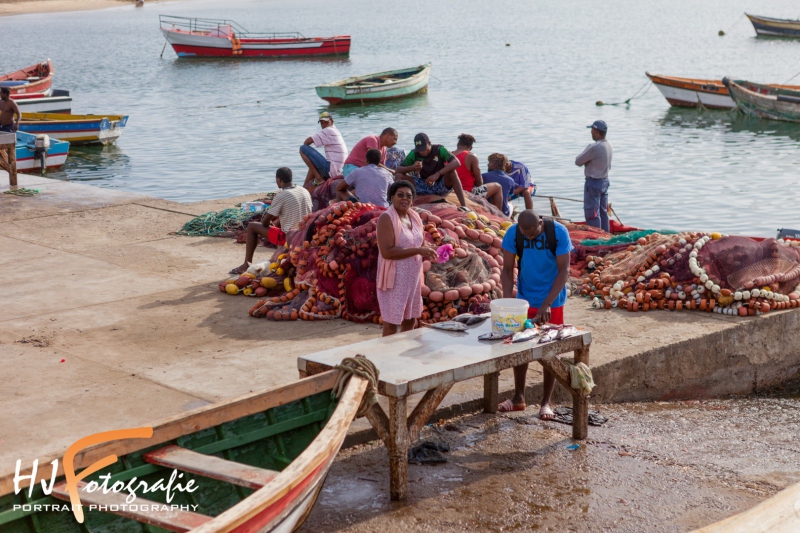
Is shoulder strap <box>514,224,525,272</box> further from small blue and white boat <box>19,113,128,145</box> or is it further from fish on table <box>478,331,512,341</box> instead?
small blue and white boat <box>19,113,128,145</box>

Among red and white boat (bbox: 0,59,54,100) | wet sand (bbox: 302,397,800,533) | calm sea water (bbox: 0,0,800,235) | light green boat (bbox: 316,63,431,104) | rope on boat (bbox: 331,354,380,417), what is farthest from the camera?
light green boat (bbox: 316,63,431,104)

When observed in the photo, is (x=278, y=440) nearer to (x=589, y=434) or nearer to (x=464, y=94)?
(x=589, y=434)

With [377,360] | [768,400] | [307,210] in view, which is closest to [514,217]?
[307,210]

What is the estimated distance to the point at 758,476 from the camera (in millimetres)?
6727

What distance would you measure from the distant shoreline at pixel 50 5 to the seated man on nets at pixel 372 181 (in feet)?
343

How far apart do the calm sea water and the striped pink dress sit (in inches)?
523

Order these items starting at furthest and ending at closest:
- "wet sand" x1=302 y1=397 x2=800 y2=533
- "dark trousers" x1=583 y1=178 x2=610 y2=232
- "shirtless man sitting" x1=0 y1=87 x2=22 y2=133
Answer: "shirtless man sitting" x1=0 y1=87 x2=22 y2=133, "dark trousers" x1=583 y1=178 x2=610 y2=232, "wet sand" x1=302 y1=397 x2=800 y2=533

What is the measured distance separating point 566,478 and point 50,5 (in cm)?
11902

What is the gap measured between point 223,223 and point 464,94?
32681 millimetres

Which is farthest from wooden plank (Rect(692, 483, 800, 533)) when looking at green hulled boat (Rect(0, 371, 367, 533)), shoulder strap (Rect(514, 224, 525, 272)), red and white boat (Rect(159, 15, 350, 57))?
red and white boat (Rect(159, 15, 350, 57))

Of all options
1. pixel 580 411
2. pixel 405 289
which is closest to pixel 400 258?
pixel 405 289

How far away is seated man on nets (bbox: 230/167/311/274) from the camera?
37.2ft

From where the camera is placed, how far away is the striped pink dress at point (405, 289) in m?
7.65

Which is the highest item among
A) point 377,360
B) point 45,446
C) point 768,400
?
point 377,360
